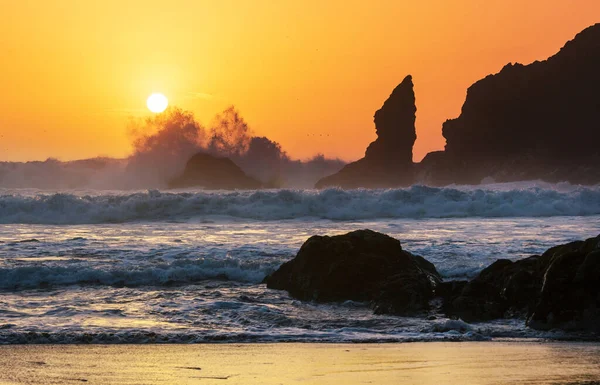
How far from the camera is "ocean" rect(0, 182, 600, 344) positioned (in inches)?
448

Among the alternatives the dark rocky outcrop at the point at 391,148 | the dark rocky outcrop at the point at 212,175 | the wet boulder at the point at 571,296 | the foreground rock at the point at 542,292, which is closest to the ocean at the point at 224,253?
the wet boulder at the point at 571,296

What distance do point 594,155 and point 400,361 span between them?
96.3 metres

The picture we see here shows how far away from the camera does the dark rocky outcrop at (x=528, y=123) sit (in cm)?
10394

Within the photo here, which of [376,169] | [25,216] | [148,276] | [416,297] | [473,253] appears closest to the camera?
[416,297]

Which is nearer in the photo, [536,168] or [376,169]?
[536,168]

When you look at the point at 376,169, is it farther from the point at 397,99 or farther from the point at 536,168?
the point at 536,168

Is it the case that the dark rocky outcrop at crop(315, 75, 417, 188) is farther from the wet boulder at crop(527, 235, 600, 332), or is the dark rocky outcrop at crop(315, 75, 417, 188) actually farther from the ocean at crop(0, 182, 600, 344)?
the wet boulder at crop(527, 235, 600, 332)

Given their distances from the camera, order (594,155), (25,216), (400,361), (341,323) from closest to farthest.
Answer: (400,361) → (341,323) → (25,216) → (594,155)

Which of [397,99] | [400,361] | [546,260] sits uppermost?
[397,99]

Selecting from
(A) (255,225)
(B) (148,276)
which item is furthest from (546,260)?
(A) (255,225)

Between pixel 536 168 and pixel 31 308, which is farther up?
pixel 536 168

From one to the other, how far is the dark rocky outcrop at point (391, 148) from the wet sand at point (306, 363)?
101 meters

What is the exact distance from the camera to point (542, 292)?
11.5 meters

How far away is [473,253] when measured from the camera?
19234 millimetres
